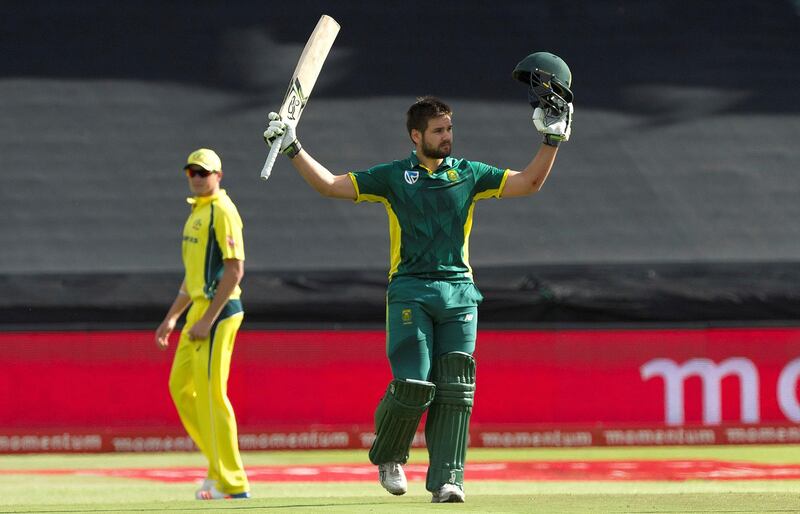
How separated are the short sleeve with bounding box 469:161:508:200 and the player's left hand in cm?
188

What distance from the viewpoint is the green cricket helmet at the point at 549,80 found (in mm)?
5844

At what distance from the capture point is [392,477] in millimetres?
6039

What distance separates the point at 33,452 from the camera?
1041 centimetres

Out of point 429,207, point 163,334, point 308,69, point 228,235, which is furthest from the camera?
point 163,334

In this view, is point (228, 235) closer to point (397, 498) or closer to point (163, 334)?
point (163, 334)

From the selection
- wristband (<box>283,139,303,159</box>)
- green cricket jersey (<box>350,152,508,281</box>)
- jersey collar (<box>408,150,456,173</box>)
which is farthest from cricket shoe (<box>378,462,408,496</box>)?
wristband (<box>283,139,303,159</box>)

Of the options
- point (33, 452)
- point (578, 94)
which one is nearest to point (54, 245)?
point (33, 452)

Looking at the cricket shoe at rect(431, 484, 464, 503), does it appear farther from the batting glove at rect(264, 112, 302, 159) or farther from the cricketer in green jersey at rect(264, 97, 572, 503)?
the batting glove at rect(264, 112, 302, 159)

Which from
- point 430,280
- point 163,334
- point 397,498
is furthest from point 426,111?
point 163,334

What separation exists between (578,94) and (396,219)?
7638 millimetres

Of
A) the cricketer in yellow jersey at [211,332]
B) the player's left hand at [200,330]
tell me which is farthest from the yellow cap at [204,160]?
the player's left hand at [200,330]

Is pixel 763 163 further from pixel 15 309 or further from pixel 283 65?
pixel 15 309

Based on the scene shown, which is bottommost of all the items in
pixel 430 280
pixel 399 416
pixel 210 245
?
pixel 399 416

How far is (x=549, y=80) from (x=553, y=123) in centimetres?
18
